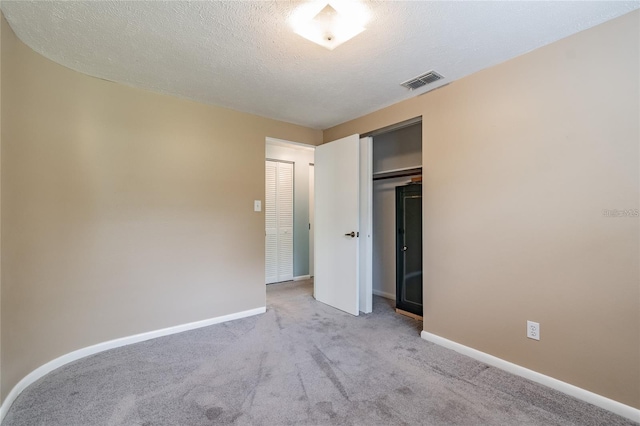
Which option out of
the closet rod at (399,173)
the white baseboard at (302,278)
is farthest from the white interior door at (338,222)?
the white baseboard at (302,278)

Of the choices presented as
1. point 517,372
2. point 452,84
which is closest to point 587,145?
point 452,84

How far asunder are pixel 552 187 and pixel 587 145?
31 centimetres

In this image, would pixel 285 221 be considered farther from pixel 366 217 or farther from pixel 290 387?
pixel 290 387

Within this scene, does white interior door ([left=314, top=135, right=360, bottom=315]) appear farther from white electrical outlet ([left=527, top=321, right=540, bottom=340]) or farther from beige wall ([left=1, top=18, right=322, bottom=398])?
white electrical outlet ([left=527, top=321, right=540, bottom=340])

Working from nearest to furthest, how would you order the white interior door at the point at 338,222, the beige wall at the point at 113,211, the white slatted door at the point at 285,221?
the beige wall at the point at 113,211
the white interior door at the point at 338,222
the white slatted door at the point at 285,221

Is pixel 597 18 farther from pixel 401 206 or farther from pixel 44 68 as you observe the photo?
pixel 44 68

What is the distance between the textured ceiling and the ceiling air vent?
0.22ft

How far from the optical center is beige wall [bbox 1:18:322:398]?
79.4 inches

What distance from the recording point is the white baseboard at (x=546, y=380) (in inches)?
66.6

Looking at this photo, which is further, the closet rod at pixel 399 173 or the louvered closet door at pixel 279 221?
the louvered closet door at pixel 279 221

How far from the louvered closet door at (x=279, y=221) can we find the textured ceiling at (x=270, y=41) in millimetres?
2196

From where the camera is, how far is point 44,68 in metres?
2.20

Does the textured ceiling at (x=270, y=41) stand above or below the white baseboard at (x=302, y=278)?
above

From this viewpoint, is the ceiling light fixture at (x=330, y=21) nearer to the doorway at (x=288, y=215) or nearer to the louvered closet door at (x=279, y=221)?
the doorway at (x=288, y=215)
